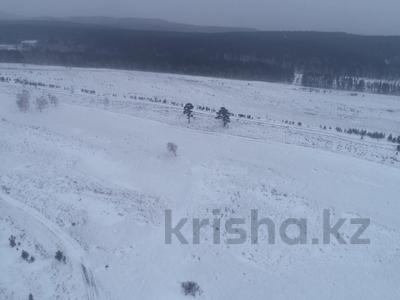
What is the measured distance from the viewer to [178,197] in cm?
1479

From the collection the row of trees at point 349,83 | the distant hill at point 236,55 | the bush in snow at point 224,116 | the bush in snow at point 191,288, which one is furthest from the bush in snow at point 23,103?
the row of trees at point 349,83

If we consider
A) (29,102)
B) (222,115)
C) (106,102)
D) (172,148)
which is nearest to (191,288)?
(172,148)

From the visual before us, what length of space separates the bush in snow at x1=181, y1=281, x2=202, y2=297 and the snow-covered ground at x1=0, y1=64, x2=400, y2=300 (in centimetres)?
12

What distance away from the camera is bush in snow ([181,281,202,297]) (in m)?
10.2

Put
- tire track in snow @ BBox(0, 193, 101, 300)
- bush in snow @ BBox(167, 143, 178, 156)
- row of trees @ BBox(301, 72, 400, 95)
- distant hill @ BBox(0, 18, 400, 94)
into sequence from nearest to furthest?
tire track in snow @ BBox(0, 193, 101, 300)
bush in snow @ BBox(167, 143, 178, 156)
row of trees @ BBox(301, 72, 400, 95)
distant hill @ BBox(0, 18, 400, 94)

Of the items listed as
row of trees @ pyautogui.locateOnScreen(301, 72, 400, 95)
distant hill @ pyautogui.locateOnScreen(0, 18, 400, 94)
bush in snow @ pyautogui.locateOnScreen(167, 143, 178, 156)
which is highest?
distant hill @ pyautogui.locateOnScreen(0, 18, 400, 94)

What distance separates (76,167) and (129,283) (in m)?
8.14

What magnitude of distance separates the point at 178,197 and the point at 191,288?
16.2ft

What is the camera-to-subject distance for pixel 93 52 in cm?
5709

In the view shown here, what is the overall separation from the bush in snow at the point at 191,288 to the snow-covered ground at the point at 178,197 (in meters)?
0.12

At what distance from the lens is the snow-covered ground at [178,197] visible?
10.6 m

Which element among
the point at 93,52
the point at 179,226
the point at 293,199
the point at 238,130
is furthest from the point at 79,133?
the point at 93,52

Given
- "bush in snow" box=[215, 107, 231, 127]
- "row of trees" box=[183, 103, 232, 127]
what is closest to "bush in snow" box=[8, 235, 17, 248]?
"row of trees" box=[183, 103, 232, 127]

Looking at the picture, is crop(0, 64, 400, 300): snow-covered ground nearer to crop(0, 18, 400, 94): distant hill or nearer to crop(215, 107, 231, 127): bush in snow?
crop(215, 107, 231, 127): bush in snow
